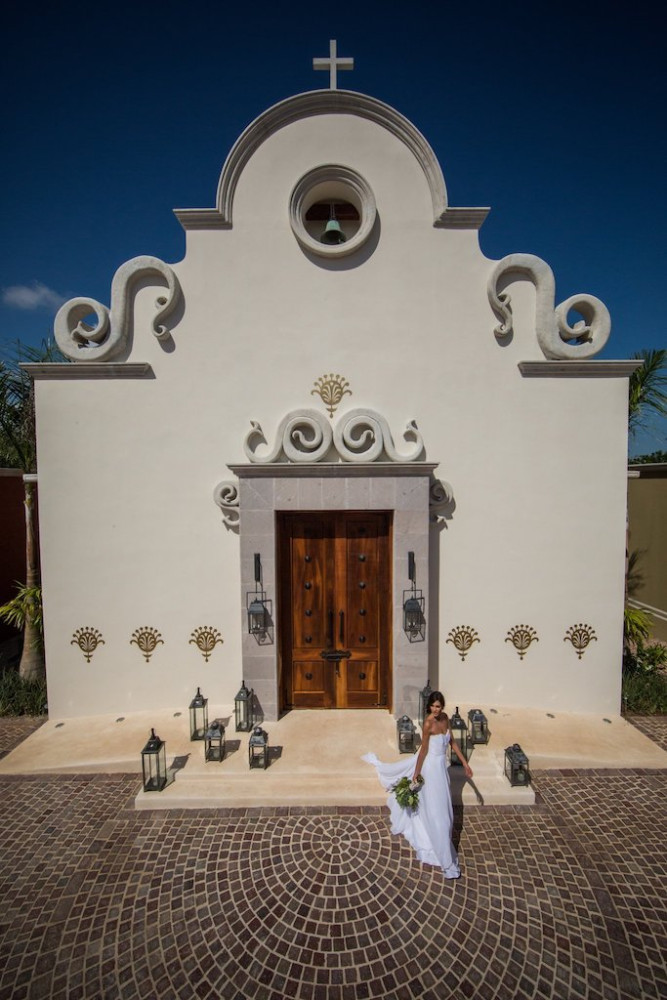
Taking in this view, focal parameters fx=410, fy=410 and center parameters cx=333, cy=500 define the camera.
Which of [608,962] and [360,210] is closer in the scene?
[608,962]

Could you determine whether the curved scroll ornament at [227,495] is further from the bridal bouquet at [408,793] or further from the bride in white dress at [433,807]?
the bridal bouquet at [408,793]

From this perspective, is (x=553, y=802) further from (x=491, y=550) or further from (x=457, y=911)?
→ (x=491, y=550)

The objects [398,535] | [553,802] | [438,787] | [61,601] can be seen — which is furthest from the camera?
[61,601]

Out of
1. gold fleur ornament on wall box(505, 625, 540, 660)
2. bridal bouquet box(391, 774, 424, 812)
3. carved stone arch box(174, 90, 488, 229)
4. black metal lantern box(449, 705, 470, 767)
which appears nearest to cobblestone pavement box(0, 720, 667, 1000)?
bridal bouquet box(391, 774, 424, 812)

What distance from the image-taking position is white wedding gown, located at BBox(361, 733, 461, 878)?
4367 mm

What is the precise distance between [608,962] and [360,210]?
A: 31.8 feet

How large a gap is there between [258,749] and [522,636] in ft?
15.3

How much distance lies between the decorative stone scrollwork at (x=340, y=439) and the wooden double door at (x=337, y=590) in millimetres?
973

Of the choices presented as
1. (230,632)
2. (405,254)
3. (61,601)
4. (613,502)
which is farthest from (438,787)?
(405,254)

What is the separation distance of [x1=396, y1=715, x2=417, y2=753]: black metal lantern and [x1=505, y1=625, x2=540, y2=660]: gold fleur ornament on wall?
2.38 m

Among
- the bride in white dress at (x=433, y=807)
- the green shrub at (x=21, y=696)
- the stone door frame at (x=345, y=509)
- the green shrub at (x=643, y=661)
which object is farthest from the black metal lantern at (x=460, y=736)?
the green shrub at (x=21, y=696)

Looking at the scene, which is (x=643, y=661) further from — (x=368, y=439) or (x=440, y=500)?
(x=368, y=439)

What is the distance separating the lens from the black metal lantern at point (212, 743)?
5785mm

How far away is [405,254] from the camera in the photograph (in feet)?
22.1
